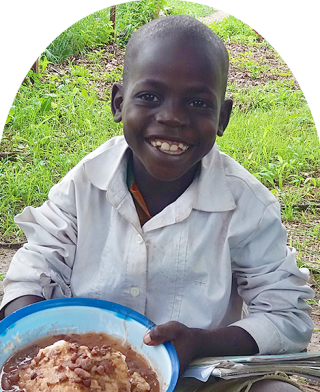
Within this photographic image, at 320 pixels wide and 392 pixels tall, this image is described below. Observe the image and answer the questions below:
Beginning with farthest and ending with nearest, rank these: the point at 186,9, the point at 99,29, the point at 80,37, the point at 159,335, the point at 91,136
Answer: the point at 186,9 < the point at 99,29 < the point at 80,37 < the point at 91,136 < the point at 159,335

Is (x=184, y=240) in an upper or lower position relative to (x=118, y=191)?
lower

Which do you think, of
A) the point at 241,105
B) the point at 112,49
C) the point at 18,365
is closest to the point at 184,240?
the point at 18,365

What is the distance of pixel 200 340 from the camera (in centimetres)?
142

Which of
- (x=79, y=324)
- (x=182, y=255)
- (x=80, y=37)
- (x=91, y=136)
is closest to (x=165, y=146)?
(x=182, y=255)

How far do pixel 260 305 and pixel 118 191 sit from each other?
609 millimetres

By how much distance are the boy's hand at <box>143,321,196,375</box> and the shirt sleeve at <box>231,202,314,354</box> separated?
219 millimetres

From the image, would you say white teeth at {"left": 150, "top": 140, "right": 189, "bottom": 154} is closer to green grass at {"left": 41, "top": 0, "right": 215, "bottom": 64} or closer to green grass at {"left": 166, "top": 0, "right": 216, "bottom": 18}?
green grass at {"left": 41, "top": 0, "right": 215, "bottom": 64}

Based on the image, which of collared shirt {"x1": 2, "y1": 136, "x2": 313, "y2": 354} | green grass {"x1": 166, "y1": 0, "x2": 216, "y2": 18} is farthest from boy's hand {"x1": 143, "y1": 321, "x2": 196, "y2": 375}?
green grass {"x1": 166, "y1": 0, "x2": 216, "y2": 18}

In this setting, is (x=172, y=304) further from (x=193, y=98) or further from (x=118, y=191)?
(x=193, y=98)

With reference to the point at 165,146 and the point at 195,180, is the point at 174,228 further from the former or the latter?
the point at 165,146

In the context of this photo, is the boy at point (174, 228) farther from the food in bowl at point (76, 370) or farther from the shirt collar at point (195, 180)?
the food in bowl at point (76, 370)

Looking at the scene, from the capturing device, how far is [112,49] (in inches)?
206

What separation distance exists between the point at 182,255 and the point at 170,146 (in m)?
0.37

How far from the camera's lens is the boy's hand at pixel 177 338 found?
130 cm
